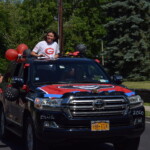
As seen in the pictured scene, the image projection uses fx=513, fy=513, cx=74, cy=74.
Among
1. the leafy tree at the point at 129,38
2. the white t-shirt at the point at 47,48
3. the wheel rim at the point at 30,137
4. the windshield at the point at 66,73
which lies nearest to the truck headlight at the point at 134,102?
the windshield at the point at 66,73

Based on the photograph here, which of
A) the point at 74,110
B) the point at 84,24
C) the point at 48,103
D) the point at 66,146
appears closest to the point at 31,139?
the point at 48,103

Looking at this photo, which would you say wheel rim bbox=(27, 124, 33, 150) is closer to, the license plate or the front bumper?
the front bumper

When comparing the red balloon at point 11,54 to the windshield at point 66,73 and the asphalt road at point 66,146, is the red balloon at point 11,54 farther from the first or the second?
the windshield at point 66,73

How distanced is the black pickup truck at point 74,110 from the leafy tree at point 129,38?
27.2 m

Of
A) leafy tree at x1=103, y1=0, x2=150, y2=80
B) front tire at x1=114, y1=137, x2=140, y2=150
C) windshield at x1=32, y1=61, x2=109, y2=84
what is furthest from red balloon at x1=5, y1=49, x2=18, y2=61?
leafy tree at x1=103, y1=0, x2=150, y2=80

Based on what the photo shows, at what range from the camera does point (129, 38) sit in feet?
121

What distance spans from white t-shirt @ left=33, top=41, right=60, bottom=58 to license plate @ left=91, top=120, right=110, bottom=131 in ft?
12.1

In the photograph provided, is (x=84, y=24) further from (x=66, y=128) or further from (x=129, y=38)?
(x=66, y=128)

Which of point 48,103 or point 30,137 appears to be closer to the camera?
point 48,103

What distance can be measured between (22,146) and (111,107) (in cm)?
273

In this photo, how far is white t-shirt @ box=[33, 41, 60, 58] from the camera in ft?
37.7

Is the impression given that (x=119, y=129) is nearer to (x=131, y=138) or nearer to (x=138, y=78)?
(x=131, y=138)

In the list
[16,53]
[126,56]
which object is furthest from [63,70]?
[126,56]

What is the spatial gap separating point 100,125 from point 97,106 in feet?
1.00
